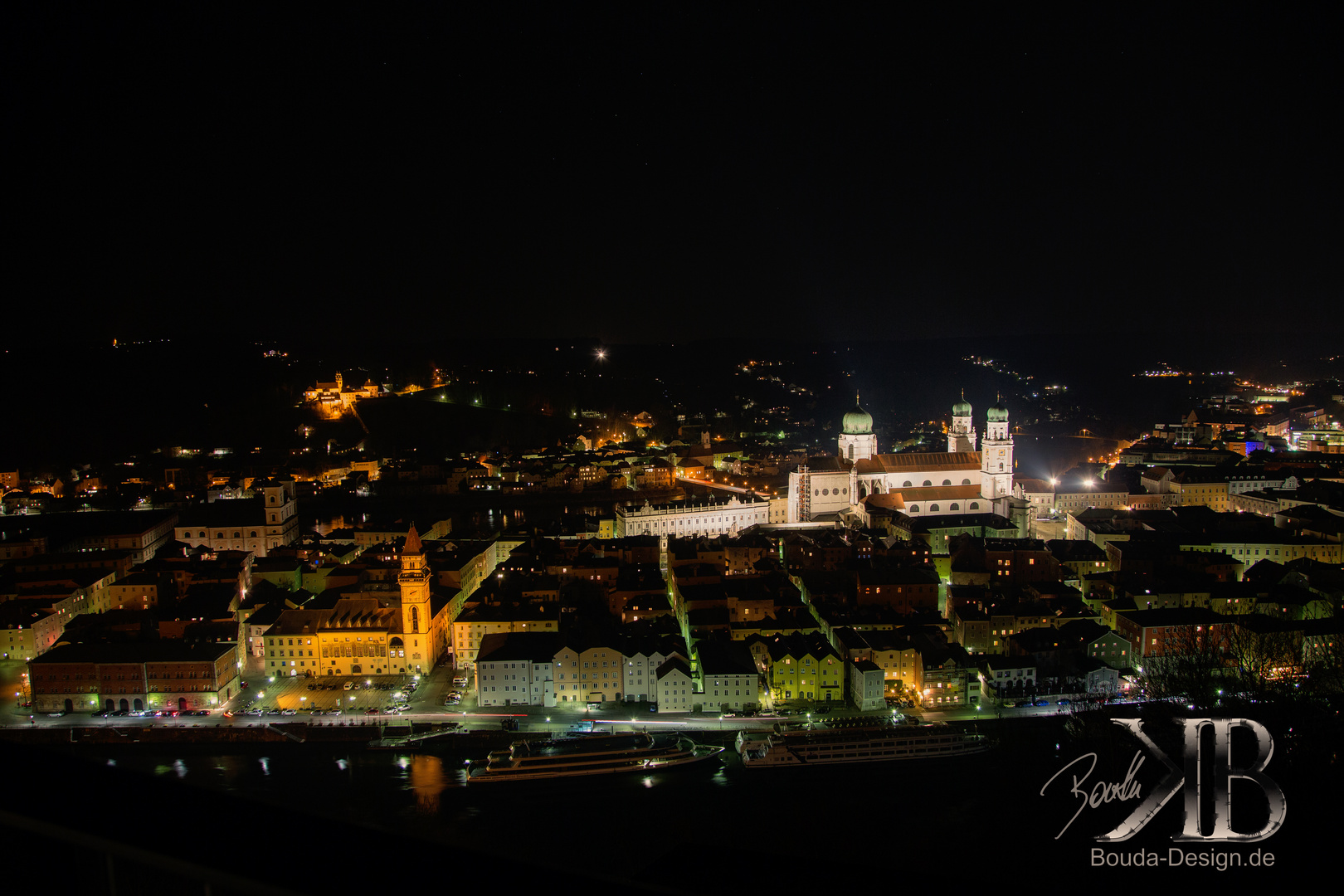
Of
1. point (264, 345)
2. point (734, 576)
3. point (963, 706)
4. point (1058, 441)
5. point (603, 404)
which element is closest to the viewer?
point (963, 706)

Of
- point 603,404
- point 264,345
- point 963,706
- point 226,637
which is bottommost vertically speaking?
point 963,706

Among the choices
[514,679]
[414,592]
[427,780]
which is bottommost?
[427,780]

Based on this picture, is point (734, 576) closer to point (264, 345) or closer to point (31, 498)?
point (31, 498)

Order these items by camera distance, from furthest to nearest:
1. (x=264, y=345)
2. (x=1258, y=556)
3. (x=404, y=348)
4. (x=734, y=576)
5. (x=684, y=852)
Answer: (x=404, y=348)
(x=264, y=345)
(x=1258, y=556)
(x=734, y=576)
(x=684, y=852)

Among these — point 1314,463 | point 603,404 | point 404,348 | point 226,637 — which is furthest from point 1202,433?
point 404,348

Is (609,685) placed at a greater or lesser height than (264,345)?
lesser

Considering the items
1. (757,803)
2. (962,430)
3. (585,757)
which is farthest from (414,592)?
(962,430)

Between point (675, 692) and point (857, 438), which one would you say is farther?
point (857, 438)

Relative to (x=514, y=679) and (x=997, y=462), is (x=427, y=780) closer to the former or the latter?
(x=514, y=679)
